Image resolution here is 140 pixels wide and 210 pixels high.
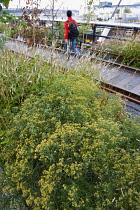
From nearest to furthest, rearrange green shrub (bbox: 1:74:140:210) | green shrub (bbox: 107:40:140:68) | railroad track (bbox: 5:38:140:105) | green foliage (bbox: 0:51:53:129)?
green shrub (bbox: 1:74:140:210)
green foliage (bbox: 0:51:53:129)
railroad track (bbox: 5:38:140:105)
green shrub (bbox: 107:40:140:68)

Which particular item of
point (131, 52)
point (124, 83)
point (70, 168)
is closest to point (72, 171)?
point (70, 168)

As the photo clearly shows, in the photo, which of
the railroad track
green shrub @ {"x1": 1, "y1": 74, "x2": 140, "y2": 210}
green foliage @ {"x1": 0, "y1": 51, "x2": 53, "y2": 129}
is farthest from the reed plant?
the railroad track

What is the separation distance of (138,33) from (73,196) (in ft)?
28.6

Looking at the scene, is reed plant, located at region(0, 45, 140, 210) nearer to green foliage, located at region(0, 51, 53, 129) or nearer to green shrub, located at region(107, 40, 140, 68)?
green foliage, located at region(0, 51, 53, 129)

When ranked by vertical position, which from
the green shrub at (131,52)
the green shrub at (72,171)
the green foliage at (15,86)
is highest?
the green shrub at (131,52)

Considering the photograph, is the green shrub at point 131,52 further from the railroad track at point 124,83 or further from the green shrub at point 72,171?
the green shrub at point 72,171

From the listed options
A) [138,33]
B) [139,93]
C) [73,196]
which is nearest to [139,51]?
[138,33]

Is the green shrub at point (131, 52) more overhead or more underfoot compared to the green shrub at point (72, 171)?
more overhead

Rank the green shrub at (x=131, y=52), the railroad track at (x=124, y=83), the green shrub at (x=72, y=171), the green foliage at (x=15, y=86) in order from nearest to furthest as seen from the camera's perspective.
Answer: the green shrub at (x=72, y=171)
the green foliage at (x=15, y=86)
the railroad track at (x=124, y=83)
the green shrub at (x=131, y=52)

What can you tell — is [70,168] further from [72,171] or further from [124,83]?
[124,83]

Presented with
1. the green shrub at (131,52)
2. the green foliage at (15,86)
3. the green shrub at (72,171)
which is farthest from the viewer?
the green shrub at (131,52)

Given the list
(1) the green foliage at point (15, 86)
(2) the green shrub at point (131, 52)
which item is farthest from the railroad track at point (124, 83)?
(1) the green foliage at point (15, 86)

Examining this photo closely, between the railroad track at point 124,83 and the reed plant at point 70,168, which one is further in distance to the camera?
the railroad track at point 124,83

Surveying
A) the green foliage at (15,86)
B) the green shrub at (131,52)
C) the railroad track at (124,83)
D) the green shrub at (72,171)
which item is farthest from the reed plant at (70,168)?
the green shrub at (131,52)
